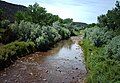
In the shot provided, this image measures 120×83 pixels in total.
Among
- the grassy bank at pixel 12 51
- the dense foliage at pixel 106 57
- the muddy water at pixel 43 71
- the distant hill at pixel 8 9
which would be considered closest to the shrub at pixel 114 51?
the dense foliage at pixel 106 57

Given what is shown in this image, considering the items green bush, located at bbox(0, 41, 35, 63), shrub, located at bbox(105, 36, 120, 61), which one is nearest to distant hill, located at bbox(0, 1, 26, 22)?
green bush, located at bbox(0, 41, 35, 63)

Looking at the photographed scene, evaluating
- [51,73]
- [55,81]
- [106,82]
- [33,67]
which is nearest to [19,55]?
[33,67]

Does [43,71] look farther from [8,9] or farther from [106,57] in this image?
[8,9]

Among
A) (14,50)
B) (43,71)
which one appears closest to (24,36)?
(14,50)

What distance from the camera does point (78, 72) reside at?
1284 inches

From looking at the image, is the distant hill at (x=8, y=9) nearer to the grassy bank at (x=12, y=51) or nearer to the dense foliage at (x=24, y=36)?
the dense foliage at (x=24, y=36)

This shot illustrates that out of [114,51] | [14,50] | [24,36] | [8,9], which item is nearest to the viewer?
[114,51]

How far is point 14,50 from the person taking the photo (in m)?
36.2

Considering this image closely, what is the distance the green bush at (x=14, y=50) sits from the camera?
1265 inches

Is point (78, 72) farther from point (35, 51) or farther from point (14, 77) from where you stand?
point (35, 51)

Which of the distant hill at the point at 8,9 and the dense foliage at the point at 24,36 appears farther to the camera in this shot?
the distant hill at the point at 8,9

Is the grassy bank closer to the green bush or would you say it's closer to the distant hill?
the green bush

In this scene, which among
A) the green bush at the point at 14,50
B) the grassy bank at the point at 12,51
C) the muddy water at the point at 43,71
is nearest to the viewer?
the muddy water at the point at 43,71

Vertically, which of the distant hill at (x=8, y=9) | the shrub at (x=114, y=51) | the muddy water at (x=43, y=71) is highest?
the distant hill at (x=8, y=9)
